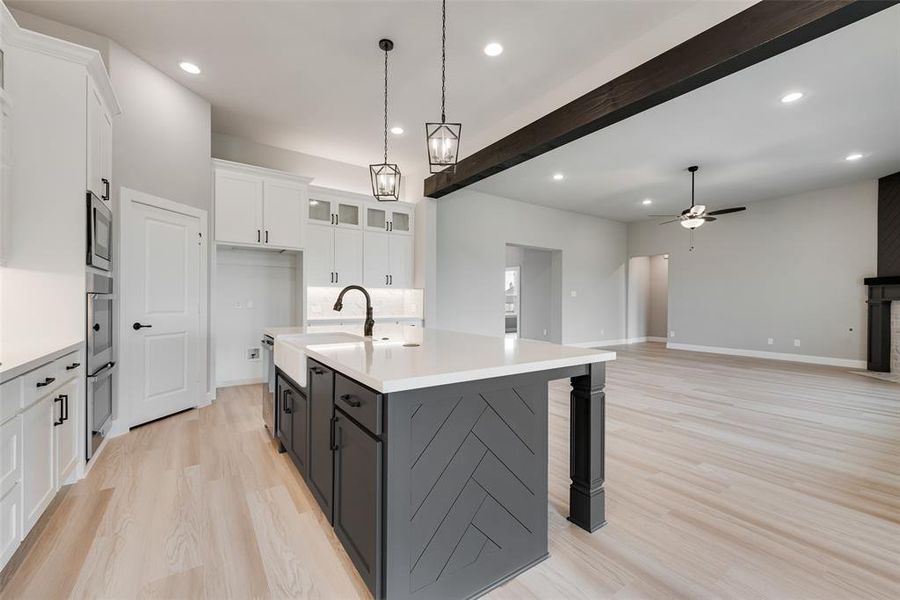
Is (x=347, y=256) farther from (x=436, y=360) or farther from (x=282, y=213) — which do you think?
(x=436, y=360)

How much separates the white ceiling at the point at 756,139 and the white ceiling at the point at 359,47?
1.26 m

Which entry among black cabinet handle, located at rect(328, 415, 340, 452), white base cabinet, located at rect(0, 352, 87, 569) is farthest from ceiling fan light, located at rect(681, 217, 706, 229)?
white base cabinet, located at rect(0, 352, 87, 569)

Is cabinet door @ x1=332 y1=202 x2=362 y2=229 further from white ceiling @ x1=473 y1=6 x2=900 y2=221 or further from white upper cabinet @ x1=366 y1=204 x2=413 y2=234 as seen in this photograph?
white ceiling @ x1=473 y1=6 x2=900 y2=221

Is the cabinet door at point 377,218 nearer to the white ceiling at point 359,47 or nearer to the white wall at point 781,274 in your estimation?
the white ceiling at point 359,47

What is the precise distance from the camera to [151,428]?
3.38m

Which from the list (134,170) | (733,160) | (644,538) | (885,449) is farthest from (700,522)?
(733,160)

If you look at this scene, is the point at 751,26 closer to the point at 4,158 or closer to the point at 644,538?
Answer: the point at 644,538

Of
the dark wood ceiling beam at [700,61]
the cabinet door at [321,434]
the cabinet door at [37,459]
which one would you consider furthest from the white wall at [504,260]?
the cabinet door at [37,459]

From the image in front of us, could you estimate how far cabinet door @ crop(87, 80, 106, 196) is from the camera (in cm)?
250

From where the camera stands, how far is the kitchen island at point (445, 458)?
128 centimetres

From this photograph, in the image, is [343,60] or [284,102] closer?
[343,60]

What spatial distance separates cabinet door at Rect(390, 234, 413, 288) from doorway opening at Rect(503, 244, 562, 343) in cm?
299

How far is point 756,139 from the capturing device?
4680 mm

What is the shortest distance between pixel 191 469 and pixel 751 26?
463 centimetres
